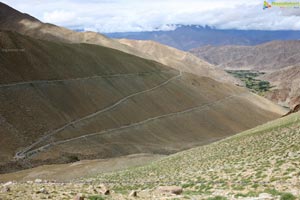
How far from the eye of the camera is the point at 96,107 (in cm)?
7969

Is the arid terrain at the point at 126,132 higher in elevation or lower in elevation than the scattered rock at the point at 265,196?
lower

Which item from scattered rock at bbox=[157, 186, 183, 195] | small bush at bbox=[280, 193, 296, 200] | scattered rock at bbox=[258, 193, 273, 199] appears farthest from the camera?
scattered rock at bbox=[157, 186, 183, 195]

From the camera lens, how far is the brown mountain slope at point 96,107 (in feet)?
191

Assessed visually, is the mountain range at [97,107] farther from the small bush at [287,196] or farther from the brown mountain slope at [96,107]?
the small bush at [287,196]

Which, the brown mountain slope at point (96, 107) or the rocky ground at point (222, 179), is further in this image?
the brown mountain slope at point (96, 107)

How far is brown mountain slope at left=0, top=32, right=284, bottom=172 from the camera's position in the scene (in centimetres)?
5812

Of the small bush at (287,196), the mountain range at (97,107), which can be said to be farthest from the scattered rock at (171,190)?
the mountain range at (97,107)

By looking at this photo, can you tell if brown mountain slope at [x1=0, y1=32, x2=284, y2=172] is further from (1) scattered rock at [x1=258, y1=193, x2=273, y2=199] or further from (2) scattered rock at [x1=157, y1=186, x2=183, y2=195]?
(1) scattered rock at [x1=258, y1=193, x2=273, y2=199]

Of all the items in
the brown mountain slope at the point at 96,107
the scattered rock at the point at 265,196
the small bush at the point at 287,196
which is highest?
the small bush at the point at 287,196

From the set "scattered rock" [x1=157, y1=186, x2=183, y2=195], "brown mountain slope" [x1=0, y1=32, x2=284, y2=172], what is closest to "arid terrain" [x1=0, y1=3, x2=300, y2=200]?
"scattered rock" [x1=157, y1=186, x2=183, y2=195]

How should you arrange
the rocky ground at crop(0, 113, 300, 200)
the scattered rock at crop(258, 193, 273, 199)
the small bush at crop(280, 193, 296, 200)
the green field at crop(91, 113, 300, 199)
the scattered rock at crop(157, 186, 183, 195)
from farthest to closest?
1. the scattered rock at crop(157, 186, 183, 195)
2. the green field at crop(91, 113, 300, 199)
3. the rocky ground at crop(0, 113, 300, 200)
4. the scattered rock at crop(258, 193, 273, 199)
5. the small bush at crop(280, 193, 296, 200)

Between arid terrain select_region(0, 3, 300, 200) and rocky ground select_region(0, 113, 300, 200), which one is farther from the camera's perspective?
arid terrain select_region(0, 3, 300, 200)

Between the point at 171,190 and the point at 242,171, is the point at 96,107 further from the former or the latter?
the point at 171,190

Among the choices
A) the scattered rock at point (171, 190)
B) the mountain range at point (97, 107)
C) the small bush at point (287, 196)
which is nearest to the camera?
the small bush at point (287, 196)
